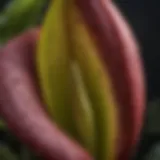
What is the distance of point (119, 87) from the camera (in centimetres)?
37

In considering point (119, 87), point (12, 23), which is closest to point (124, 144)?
point (119, 87)

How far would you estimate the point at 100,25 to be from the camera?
361mm

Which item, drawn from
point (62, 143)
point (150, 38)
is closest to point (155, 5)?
point (150, 38)

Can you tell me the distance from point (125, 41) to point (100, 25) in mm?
24

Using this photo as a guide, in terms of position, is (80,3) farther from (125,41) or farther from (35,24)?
(35,24)

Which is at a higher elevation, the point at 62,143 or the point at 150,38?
the point at 150,38

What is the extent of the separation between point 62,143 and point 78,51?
92 mm

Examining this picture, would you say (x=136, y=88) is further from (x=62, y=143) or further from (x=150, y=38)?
(x=150, y=38)

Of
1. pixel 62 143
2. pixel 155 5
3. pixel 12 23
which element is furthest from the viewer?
pixel 155 5

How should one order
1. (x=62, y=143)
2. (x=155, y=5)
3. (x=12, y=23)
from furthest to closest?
(x=155, y=5) → (x=12, y=23) → (x=62, y=143)

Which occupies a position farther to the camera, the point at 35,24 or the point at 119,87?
the point at 35,24

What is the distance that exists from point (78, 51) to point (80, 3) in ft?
0.15

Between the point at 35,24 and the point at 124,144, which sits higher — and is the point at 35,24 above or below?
above

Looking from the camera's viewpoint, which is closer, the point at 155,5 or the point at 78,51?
the point at 78,51
